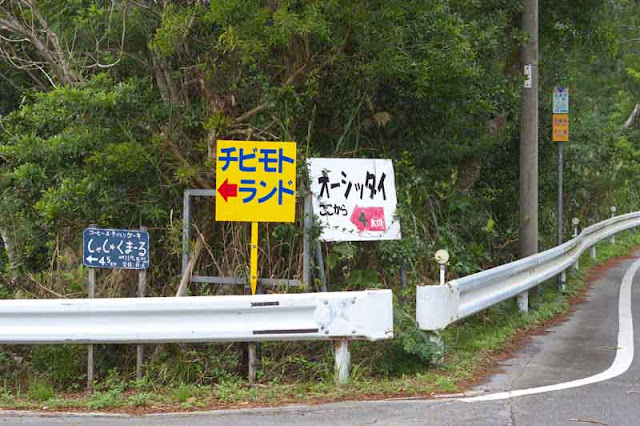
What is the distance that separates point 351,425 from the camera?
20.1 ft

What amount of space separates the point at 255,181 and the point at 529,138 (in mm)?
6364

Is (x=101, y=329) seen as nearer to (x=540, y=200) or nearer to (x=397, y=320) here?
(x=397, y=320)

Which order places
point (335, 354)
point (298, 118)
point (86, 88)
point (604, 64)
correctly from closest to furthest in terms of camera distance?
1. point (335, 354)
2. point (86, 88)
3. point (298, 118)
4. point (604, 64)

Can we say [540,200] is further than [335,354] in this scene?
Yes

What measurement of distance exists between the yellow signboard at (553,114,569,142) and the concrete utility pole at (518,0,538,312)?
89 cm

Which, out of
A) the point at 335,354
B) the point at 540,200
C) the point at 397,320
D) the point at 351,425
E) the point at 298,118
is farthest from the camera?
the point at 540,200

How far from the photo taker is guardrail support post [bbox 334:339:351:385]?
757 centimetres

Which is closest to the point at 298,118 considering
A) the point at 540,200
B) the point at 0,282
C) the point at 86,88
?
the point at 86,88

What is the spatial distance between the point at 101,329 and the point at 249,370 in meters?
1.46

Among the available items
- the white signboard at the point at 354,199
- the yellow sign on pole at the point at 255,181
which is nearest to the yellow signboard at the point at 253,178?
the yellow sign on pole at the point at 255,181

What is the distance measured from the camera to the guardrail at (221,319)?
7.55 m

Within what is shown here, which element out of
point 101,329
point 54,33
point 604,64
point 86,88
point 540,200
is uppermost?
point 604,64

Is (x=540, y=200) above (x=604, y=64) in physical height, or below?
below

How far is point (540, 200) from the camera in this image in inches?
685
